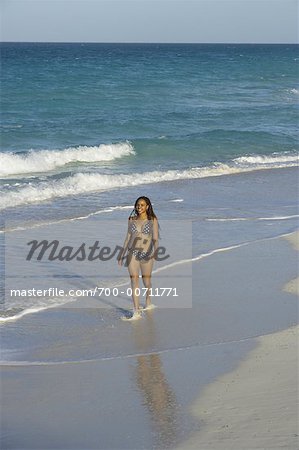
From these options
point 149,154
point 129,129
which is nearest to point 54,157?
point 149,154

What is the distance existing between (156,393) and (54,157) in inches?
640

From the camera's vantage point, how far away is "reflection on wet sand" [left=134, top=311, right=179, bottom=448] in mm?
6781

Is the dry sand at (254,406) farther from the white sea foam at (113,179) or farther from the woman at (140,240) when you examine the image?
the white sea foam at (113,179)

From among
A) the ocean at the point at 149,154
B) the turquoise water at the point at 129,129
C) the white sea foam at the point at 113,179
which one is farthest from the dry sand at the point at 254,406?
the turquoise water at the point at 129,129

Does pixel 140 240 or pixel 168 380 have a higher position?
pixel 140 240

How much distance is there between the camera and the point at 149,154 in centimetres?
2530

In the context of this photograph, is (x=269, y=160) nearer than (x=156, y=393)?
No

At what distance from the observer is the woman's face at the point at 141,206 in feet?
32.1

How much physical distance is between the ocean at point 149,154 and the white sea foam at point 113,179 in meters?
0.03

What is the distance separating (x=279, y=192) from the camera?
62.6 feet

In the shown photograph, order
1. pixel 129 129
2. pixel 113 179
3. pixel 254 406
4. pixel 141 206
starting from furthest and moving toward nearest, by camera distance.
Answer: pixel 129 129 < pixel 113 179 < pixel 141 206 < pixel 254 406

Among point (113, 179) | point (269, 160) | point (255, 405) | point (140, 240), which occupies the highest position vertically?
point (140, 240)

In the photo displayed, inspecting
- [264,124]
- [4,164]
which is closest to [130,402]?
[4,164]

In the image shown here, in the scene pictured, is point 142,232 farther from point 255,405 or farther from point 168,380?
point 255,405
